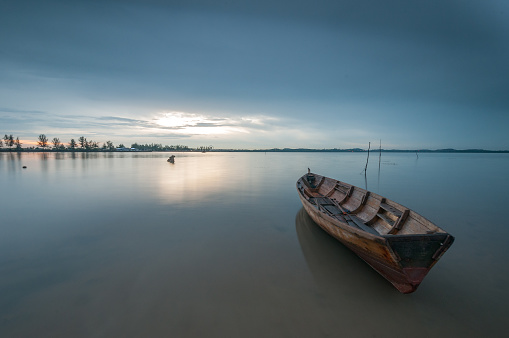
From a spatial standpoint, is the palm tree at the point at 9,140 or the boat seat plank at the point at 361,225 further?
the palm tree at the point at 9,140

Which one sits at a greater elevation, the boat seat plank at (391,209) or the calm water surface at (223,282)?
the boat seat plank at (391,209)

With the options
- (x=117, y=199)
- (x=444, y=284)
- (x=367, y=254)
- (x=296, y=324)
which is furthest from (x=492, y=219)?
(x=117, y=199)

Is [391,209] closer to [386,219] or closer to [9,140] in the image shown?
[386,219]

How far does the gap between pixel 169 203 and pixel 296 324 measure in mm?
10243

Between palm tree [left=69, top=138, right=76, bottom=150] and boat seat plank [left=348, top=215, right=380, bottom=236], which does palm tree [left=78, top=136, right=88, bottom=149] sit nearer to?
palm tree [left=69, top=138, right=76, bottom=150]

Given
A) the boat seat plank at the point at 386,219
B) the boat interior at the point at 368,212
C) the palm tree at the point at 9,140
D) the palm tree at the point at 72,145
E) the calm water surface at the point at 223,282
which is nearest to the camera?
the calm water surface at the point at 223,282

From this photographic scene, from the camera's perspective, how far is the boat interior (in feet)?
17.5

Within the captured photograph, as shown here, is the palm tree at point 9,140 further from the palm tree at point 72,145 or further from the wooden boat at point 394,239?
the wooden boat at point 394,239

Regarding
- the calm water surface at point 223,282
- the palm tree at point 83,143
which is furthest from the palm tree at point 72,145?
the calm water surface at point 223,282

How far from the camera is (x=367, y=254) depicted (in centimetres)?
462

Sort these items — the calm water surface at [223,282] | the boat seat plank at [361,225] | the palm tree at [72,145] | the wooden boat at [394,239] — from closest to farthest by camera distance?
the calm water surface at [223,282], the wooden boat at [394,239], the boat seat plank at [361,225], the palm tree at [72,145]

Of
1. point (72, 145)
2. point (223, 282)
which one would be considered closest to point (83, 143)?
point (72, 145)

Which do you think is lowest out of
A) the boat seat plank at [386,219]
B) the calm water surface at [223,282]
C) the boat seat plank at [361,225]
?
the calm water surface at [223,282]

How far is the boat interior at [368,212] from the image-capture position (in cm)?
534
